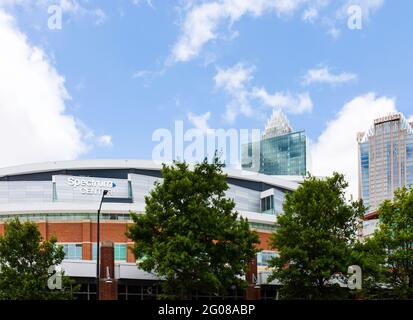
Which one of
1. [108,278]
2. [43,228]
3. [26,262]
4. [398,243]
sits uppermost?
[43,228]

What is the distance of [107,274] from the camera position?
4516 cm

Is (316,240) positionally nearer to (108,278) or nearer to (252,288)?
(252,288)

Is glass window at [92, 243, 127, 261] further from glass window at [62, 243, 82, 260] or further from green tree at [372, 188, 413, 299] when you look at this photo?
green tree at [372, 188, 413, 299]

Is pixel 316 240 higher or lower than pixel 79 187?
lower

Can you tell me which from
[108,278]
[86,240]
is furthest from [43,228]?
[108,278]

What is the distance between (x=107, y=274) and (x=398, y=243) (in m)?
20.5

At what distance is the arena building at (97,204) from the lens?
49.0 m

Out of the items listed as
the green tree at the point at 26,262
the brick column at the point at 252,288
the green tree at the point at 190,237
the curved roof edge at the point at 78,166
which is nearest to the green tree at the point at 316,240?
the green tree at the point at 190,237

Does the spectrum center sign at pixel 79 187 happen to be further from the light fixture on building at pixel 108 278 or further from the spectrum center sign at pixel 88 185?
the light fixture on building at pixel 108 278

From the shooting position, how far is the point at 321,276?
42.0m

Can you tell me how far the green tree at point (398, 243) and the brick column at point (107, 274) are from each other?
18.6 metres

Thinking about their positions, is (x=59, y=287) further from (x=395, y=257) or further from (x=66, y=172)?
(x=66, y=172)

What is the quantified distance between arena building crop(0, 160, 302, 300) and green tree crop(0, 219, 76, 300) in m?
6.89
